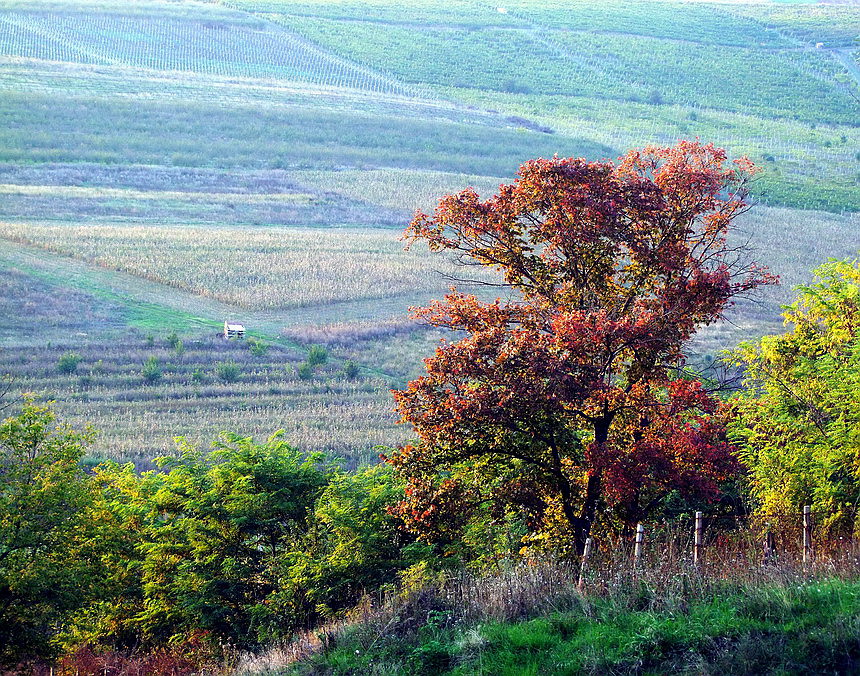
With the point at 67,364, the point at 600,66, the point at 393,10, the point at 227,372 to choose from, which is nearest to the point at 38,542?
the point at 227,372

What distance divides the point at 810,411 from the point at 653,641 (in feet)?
23.8

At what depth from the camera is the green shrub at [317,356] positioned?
39575 mm

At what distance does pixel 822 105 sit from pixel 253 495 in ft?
438

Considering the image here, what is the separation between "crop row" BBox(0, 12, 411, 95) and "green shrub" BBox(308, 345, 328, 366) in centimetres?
9042

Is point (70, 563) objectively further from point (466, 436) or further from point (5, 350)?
point (5, 350)

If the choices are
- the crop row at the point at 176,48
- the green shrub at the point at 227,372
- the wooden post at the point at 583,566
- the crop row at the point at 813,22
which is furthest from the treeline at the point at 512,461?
the crop row at the point at 813,22

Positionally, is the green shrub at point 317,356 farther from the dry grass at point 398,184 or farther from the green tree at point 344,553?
the dry grass at point 398,184

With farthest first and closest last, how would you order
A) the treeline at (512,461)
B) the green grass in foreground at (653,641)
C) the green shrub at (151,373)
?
the green shrub at (151,373) < the treeline at (512,461) < the green grass in foreground at (653,641)

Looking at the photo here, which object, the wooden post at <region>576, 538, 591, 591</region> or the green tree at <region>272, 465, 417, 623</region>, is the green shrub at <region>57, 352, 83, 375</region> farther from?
the wooden post at <region>576, 538, 591, 591</region>

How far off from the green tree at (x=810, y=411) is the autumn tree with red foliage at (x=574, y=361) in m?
0.86

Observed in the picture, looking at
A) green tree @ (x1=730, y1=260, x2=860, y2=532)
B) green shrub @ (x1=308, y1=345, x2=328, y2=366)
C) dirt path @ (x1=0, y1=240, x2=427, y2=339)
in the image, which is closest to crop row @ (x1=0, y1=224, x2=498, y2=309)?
dirt path @ (x1=0, y1=240, x2=427, y2=339)

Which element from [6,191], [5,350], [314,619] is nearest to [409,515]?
[314,619]

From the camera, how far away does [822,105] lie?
13288 cm

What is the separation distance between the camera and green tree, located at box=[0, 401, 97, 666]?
648 inches
